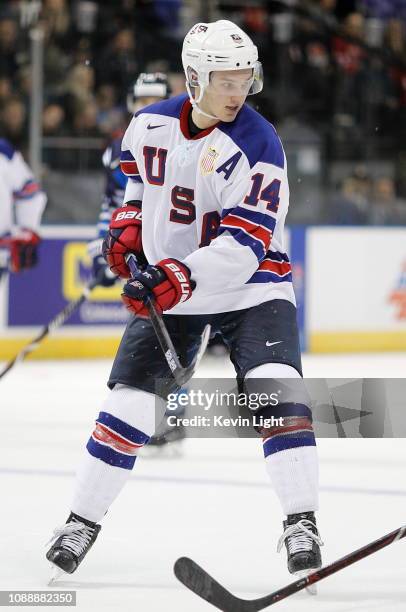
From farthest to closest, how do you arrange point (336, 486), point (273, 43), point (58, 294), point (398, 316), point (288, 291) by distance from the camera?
1. point (273, 43)
2. point (398, 316)
3. point (58, 294)
4. point (336, 486)
5. point (288, 291)

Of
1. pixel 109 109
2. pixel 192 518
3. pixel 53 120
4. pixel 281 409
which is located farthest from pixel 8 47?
pixel 281 409

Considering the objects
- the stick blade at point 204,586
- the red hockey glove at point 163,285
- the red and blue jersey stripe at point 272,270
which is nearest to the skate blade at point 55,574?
the stick blade at point 204,586

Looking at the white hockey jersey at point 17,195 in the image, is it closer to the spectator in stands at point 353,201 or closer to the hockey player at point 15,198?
the hockey player at point 15,198

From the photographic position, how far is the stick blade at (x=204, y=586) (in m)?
2.25

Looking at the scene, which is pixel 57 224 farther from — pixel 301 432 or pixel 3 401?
pixel 301 432

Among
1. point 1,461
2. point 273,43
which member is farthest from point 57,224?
point 1,461

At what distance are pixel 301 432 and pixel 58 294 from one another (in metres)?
4.76

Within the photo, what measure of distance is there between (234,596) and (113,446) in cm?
A: 46

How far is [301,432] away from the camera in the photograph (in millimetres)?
2490

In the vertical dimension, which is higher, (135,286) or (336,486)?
(135,286)

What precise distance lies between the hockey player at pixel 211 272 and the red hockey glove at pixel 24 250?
263cm

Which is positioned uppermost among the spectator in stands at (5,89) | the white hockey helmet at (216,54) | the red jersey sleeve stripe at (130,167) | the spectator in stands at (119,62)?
the spectator in stands at (119,62)

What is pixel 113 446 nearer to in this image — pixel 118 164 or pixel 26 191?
pixel 118 164

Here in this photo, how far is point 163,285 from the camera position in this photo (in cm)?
241
